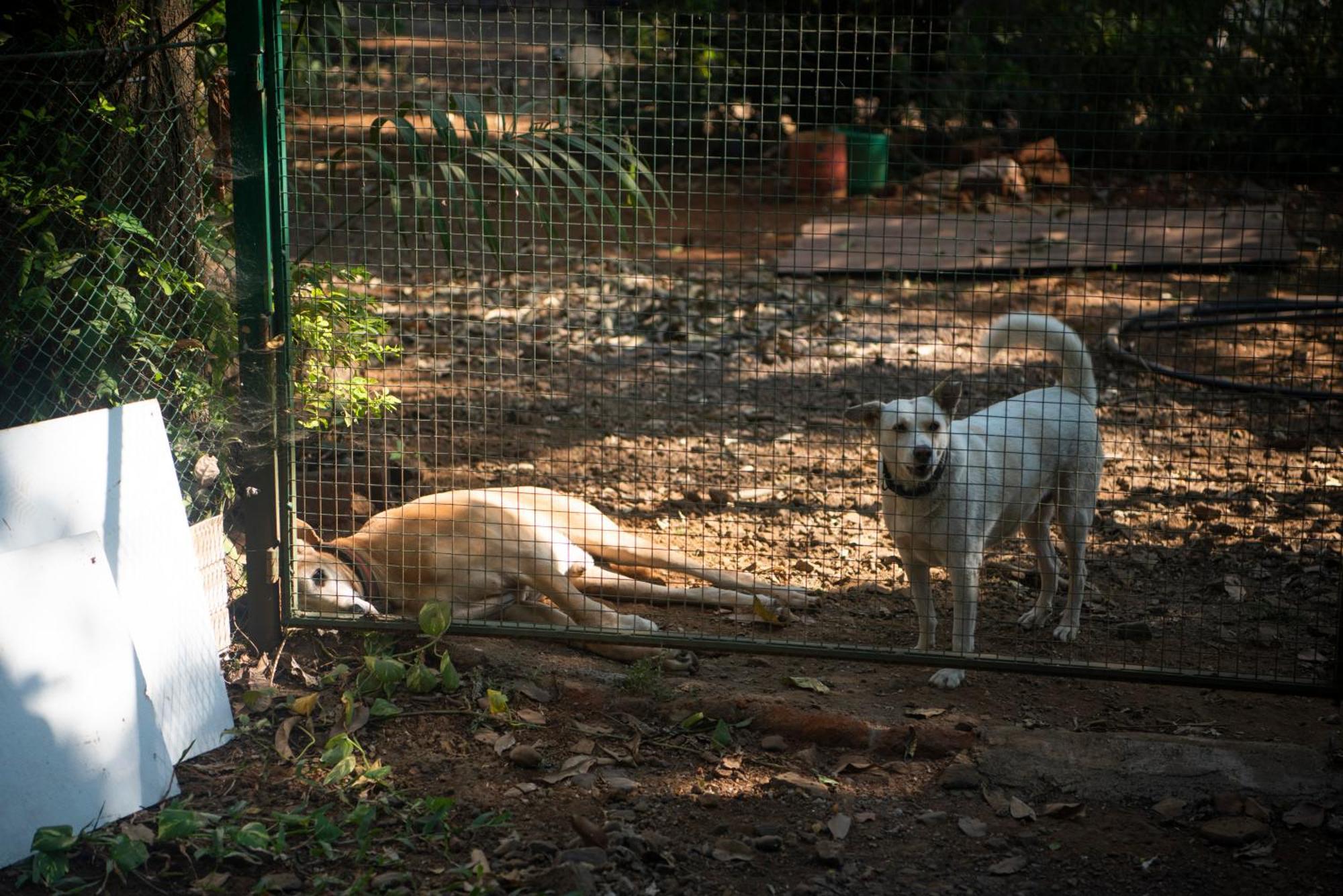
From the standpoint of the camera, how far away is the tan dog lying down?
15.6 ft

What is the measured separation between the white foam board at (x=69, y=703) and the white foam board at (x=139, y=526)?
0.09m

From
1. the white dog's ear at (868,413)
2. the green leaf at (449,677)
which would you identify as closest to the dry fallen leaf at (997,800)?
the white dog's ear at (868,413)

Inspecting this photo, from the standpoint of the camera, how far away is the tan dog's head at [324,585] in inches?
173

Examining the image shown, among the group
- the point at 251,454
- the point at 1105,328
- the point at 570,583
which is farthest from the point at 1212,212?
the point at 251,454

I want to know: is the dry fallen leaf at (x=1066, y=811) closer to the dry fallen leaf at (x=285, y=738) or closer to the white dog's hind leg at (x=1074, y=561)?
the white dog's hind leg at (x=1074, y=561)

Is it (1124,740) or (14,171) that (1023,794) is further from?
(14,171)

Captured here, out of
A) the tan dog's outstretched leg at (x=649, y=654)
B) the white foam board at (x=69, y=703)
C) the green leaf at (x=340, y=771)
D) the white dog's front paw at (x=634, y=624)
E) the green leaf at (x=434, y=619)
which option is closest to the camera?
the white foam board at (x=69, y=703)

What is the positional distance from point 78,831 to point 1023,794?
8.81 ft

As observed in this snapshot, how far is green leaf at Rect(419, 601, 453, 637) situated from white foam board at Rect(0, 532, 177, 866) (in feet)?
3.11

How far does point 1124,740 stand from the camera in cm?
375

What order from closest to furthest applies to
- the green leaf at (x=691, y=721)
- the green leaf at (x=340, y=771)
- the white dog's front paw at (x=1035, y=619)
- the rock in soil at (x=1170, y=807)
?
the rock in soil at (x=1170, y=807) < the green leaf at (x=340, y=771) < the green leaf at (x=691, y=721) < the white dog's front paw at (x=1035, y=619)

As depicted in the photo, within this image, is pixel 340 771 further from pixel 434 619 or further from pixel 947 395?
pixel 947 395

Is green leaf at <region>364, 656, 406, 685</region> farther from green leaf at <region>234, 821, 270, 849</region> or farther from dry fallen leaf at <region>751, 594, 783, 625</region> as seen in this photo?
dry fallen leaf at <region>751, 594, 783, 625</region>

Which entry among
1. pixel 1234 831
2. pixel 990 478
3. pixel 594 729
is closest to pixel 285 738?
pixel 594 729
